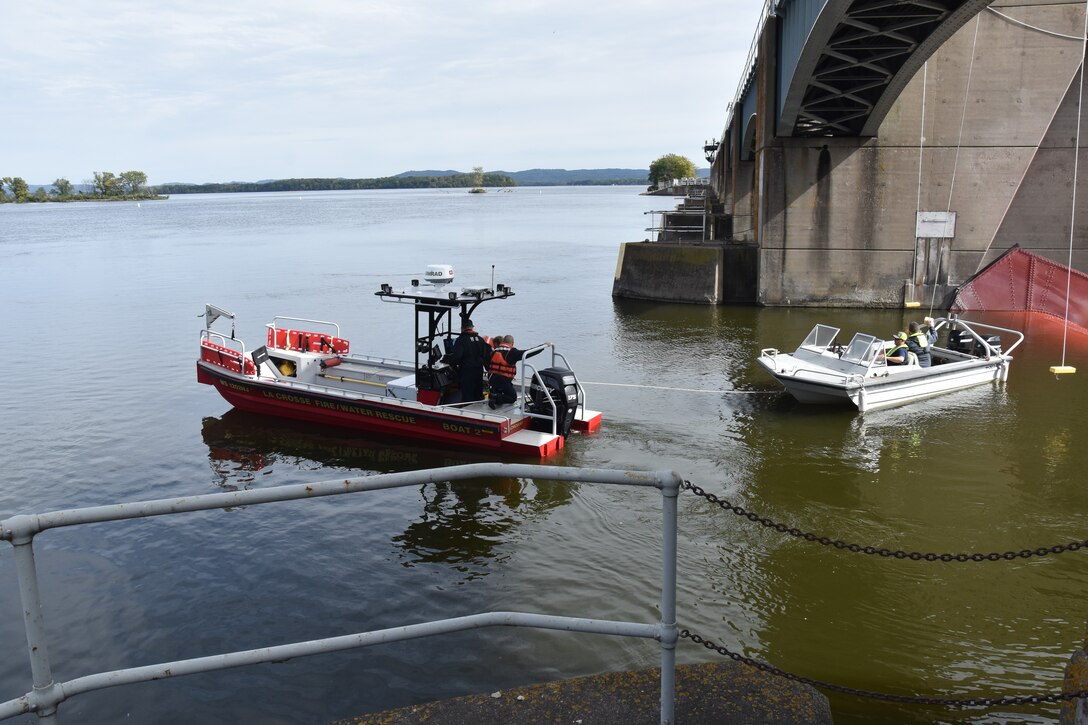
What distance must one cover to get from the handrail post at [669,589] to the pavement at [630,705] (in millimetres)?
273

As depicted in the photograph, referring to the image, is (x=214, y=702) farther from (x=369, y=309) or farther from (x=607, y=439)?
(x=369, y=309)

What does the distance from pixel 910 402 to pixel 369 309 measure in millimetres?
19290

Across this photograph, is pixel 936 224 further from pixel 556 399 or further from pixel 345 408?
pixel 345 408

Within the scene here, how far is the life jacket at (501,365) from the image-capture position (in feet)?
44.8

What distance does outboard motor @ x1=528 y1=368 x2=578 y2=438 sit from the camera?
13430 millimetres

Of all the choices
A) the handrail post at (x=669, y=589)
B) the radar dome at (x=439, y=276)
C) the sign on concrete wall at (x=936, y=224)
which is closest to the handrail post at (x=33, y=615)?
the handrail post at (x=669, y=589)

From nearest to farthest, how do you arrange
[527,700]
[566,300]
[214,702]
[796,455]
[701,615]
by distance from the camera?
1. [527,700]
2. [214,702]
3. [701,615]
4. [796,455]
5. [566,300]

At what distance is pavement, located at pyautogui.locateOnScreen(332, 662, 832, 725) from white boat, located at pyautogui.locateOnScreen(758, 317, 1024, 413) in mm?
12111

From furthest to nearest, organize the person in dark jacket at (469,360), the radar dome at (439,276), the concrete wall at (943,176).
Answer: the concrete wall at (943,176), the radar dome at (439,276), the person in dark jacket at (469,360)

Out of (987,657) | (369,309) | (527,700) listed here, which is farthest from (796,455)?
(369,309)

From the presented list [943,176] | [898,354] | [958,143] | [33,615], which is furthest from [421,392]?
[958,143]

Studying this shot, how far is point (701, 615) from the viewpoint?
8242 mm

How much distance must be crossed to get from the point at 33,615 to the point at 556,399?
1076 centimetres

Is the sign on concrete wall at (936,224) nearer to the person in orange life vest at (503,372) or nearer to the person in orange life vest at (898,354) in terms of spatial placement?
the person in orange life vest at (898,354)
